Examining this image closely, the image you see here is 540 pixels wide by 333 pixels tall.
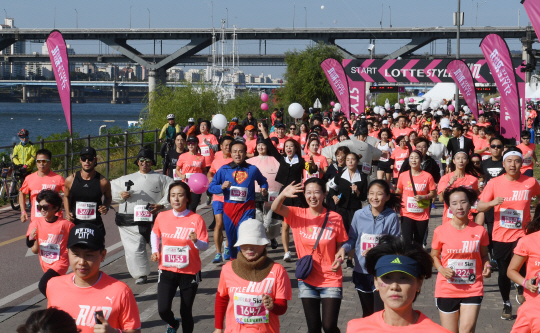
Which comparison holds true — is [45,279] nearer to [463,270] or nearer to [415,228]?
[463,270]

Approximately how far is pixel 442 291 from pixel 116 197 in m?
4.35

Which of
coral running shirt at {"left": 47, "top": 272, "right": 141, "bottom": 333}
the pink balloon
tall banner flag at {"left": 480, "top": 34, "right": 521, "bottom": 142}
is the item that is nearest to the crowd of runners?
coral running shirt at {"left": 47, "top": 272, "right": 141, "bottom": 333}

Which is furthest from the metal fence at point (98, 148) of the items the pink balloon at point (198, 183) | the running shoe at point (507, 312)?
the running shoe at point (507, 312)

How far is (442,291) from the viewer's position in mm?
5926

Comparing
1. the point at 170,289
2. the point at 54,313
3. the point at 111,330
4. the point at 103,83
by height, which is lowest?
the point at 170,289

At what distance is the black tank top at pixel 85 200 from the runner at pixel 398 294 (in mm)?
5779

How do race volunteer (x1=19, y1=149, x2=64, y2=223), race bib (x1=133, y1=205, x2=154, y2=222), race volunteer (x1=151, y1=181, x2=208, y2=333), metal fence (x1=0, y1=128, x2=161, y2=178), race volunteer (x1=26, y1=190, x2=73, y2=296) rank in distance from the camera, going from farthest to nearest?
metal fence (x1=0, y1=128, x2=161, y2=178)
race volunteer (x1=19, y1=149, x2=64, y2=223)
race bib (x1=133, y1=205, x2=154, y2=222)
race volunteer (x1=26, y1=190, x2=73, y2=296)
race volunteer (x1=151, y1=181, x2=208, y2=333)

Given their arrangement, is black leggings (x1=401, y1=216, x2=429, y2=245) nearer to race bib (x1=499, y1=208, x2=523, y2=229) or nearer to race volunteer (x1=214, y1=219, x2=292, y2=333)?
race bib (x1=499, y1=208, x2=523, y2=229)

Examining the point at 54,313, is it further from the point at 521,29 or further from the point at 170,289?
the point at 521,29

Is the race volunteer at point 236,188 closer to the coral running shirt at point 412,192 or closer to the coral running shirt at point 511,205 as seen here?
the coral running shirt at point 412,192

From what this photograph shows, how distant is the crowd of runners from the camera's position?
12.4 feet

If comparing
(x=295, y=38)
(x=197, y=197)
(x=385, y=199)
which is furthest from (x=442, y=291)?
(x=295, y=38)

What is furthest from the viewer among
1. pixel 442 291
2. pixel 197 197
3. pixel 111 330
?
pixel 197 197

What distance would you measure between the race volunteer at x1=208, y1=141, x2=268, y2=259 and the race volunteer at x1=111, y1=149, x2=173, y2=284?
886mm
